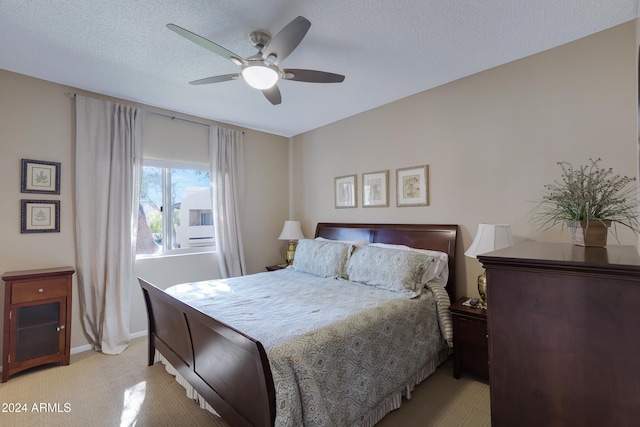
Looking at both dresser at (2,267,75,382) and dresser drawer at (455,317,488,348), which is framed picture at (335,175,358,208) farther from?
dresser at (2,267,75,382)

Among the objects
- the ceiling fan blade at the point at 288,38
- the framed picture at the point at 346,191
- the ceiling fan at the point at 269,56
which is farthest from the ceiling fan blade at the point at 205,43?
the framed picture at the point at 346,191

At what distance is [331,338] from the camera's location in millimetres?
1631

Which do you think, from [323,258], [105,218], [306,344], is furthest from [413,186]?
[105,218]

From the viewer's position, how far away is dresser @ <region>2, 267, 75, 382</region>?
8.03 ft

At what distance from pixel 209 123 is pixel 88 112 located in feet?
4.37

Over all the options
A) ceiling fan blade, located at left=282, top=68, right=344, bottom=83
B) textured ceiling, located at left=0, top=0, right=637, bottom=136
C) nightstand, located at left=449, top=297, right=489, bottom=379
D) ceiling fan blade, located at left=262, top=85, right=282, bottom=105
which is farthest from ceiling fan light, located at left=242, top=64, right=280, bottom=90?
nightstand, located at left=449, top=297, right=489, bottom=379

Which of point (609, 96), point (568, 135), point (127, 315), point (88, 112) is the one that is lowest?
point (127, 315)

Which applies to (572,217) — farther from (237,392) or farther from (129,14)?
(129,14)

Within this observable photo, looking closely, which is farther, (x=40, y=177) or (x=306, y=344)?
(x=40, y=177)

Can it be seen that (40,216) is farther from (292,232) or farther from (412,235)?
(412,235)

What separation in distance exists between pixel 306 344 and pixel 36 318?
9.20ft

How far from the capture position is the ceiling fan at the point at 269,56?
66.9 inches

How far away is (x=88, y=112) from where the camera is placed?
302 cm

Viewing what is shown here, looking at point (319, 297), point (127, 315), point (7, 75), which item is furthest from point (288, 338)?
point (7, 75)
